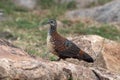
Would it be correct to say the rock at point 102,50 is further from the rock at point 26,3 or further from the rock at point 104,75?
the rock at point 26,3

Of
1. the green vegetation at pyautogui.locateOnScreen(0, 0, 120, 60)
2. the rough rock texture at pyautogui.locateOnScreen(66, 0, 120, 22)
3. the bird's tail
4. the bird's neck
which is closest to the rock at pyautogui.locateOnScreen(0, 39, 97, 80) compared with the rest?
the bird's tail

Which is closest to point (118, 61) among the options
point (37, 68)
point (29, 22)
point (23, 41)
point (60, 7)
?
point (37, 68)

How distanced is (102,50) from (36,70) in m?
2.77

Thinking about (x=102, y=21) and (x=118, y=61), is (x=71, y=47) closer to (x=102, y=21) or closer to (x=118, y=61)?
(x=118, y=61)

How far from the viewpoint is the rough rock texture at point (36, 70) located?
7.33 metres

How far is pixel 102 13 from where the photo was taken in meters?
17.6

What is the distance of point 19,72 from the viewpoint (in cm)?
734

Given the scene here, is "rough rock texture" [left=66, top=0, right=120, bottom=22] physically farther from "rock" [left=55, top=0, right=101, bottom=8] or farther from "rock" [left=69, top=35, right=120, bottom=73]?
"rock" [left=69, top=35, right=120, bottom=73]

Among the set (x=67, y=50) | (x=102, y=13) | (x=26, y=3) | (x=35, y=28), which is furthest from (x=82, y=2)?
(x=67, y=50)

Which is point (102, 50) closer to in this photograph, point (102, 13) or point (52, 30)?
point (52, 30)

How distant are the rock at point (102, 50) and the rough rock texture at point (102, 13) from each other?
21.9 ft

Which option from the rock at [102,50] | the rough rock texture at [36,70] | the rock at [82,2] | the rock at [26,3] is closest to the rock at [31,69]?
the rough rock texture at [36,70]

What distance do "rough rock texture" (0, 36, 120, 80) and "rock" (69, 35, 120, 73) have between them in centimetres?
118

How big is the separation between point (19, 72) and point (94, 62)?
2.53 meters
